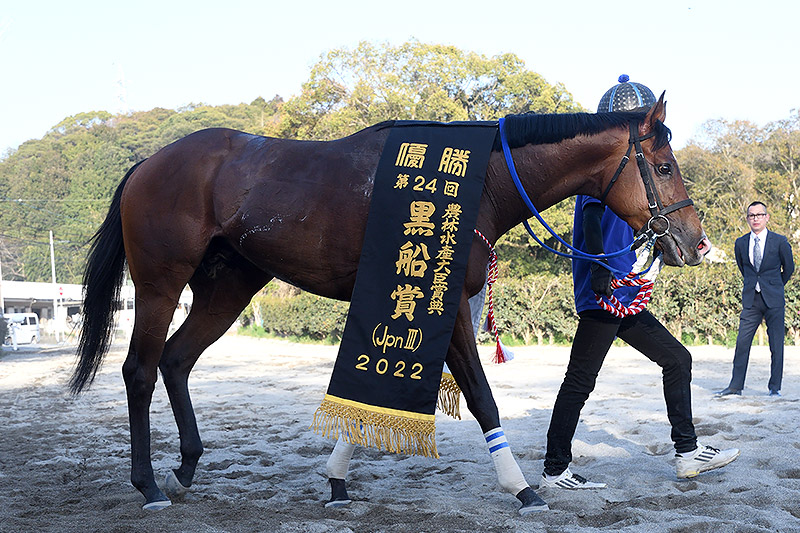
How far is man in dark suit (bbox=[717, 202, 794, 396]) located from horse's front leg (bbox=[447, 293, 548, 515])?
493 centimetres

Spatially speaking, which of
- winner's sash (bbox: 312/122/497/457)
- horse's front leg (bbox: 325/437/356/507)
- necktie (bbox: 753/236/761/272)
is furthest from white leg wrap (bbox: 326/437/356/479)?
necktie (bbox: 753/236/761/272)

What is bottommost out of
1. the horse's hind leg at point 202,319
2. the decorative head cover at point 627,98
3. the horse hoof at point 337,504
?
the horse hoof at point 337,504

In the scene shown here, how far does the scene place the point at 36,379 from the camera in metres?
12.2

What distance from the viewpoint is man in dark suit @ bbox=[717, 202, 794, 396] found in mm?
7500

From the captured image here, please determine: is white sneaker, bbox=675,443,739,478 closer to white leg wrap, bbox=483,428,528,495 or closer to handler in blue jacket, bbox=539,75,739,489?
handler in blue jacket, bbox=539,75,739,489

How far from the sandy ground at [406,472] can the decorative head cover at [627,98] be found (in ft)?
6.87

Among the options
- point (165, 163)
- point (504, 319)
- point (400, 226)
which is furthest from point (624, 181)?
point (504, 319)

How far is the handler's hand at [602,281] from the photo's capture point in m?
3.55

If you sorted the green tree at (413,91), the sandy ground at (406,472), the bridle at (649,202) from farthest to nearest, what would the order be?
the green tree at (413,91)
the bridle at (649,202)
the sandy ground at (406,472)

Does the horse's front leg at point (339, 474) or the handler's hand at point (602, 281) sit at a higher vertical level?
the handler's hand at point (602, 281)

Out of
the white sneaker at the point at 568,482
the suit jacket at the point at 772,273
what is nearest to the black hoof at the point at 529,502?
the white sneaker at the point at 568,482

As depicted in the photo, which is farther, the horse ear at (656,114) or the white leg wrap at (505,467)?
the horse ear at (656,114)

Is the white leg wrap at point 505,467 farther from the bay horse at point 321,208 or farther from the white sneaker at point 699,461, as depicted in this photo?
the white sneaker at point 699,461

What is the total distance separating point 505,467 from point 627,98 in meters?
2.18
